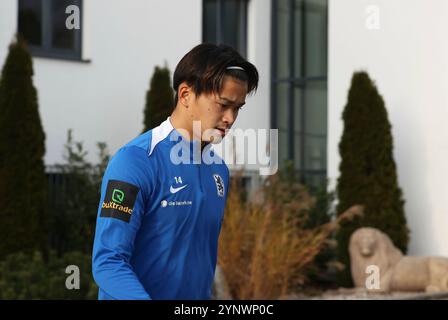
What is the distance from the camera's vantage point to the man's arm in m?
2.48

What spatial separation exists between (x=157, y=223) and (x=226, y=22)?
38.7ft

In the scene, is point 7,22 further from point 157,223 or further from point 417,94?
point 157,223

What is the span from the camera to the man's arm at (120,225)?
2.48 meters

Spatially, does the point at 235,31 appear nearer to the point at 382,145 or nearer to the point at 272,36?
the point at 272,36

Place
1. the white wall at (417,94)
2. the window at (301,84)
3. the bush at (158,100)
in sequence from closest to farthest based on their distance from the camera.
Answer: the white wall at (417,94) < the bush at (158,100) < the window at (301,84)

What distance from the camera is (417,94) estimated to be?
1136 centimetres

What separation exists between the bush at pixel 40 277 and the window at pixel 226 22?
512 cm

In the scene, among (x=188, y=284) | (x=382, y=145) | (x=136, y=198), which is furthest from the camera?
(x=382, y=145)

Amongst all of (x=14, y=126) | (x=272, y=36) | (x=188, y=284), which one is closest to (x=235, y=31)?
(x=272, y=36)

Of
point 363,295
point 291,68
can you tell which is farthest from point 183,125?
point 291,68

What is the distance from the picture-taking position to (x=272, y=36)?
47.3 feet

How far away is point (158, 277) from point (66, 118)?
926 cm

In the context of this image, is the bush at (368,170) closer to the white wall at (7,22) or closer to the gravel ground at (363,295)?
the gravel ground at (363,295)

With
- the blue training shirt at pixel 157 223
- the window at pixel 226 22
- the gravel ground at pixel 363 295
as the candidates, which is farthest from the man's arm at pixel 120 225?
the window at pixel 226 22
